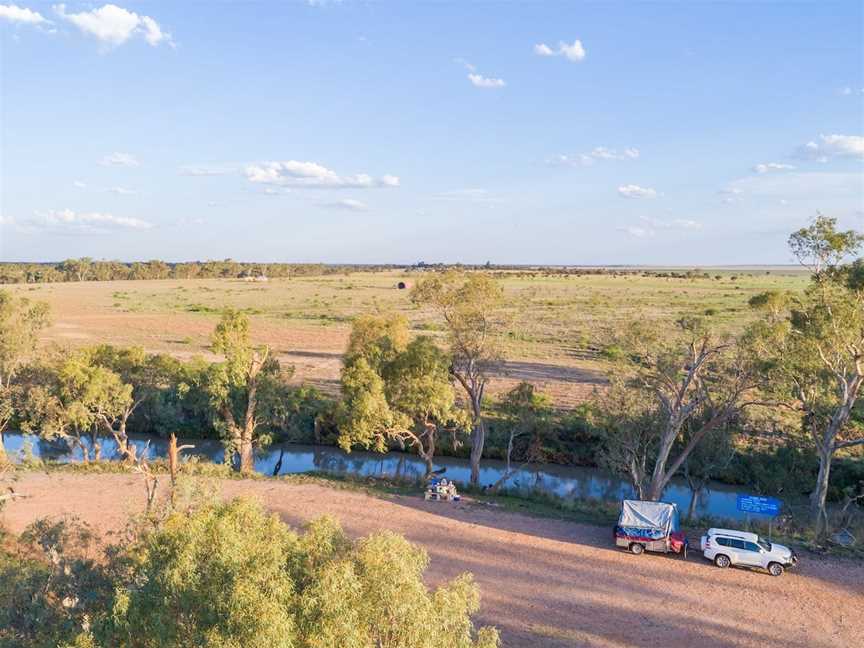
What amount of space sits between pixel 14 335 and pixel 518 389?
85.5 feet

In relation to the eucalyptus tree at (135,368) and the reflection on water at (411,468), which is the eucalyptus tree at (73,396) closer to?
the eucalyptus tree at (135,368)

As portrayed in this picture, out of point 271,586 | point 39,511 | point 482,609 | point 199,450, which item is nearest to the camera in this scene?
point 271,586

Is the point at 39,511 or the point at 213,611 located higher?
the point at 213,611

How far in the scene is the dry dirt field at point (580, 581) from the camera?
16.2m

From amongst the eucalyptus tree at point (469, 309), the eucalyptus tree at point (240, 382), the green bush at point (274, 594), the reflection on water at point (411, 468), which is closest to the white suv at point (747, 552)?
the reflection on water at point (411, 468)

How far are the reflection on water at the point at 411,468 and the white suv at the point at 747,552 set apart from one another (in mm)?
9614

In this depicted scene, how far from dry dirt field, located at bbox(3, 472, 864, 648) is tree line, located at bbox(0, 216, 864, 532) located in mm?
3452

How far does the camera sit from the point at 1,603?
11.3 metres

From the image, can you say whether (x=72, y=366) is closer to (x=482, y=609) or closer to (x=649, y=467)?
(x=482, y=609)

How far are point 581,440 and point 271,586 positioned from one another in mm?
30639

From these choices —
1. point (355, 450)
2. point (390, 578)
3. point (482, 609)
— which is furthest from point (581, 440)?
point (390, 578)

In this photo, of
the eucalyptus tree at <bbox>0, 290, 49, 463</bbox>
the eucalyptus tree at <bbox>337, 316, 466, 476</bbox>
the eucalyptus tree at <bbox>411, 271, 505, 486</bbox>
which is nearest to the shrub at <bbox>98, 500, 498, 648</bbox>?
the eucalyptus tree at <bbox>337, 316, 466, 476</bbox>

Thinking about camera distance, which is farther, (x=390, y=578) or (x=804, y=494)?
(x=804, y=494)

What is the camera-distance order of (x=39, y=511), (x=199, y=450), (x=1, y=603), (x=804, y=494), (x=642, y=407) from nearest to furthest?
(x=1, y=603) → (x=39, y=511) → (x=642, y=407) → (x=804, y=494) → (x=199, y=450)
